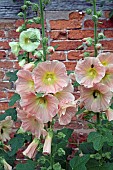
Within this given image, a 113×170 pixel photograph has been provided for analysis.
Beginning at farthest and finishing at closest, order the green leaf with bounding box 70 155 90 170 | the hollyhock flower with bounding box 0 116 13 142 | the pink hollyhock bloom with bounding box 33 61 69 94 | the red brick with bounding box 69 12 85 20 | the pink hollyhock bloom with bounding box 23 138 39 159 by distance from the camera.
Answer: the red brick with bounding box 69 12 85 20, the hollyhock flower with bounding box 0 116 13 142, the green leaf with bounding box 70 155 90 170, the pink hollyhock bloom with bounding box 23 138 39 159, the pink hollyhock bloom with bounding box 33 61 69 94

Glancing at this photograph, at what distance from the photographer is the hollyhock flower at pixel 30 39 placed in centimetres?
179

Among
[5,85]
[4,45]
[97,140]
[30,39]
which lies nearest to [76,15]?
[4,45]

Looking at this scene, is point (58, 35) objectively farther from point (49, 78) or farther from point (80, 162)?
point (49, 78)

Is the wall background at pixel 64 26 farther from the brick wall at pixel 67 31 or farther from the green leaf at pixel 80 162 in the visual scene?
the green leaf at pixel 80 162

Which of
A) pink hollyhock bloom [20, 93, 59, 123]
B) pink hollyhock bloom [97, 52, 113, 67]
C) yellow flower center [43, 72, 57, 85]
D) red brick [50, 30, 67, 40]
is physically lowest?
red brick [50, 30, 67, 40]

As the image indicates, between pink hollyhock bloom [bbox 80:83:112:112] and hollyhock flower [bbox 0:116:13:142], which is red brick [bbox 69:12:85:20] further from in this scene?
pink hollyhock bloom [bbox 80:83:112:112]

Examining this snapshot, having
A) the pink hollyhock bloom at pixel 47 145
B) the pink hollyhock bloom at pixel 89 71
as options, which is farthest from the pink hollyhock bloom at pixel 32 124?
the pink hollyhock bloom at pixel 89 71

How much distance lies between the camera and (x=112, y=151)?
2.11 meters

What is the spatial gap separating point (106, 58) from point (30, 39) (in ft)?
1.10

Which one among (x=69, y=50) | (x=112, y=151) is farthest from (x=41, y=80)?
(x=69, y=50)

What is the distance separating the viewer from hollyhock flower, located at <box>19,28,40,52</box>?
179cm

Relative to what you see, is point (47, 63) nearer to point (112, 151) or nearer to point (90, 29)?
point (112, 151)

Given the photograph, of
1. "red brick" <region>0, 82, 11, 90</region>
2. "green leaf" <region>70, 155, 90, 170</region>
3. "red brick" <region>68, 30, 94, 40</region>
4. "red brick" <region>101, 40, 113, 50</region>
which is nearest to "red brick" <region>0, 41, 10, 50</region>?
"red brick" <region>0, 82, 11, 90</region>

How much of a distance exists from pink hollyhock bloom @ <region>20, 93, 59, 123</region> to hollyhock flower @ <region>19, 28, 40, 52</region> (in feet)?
0.88
